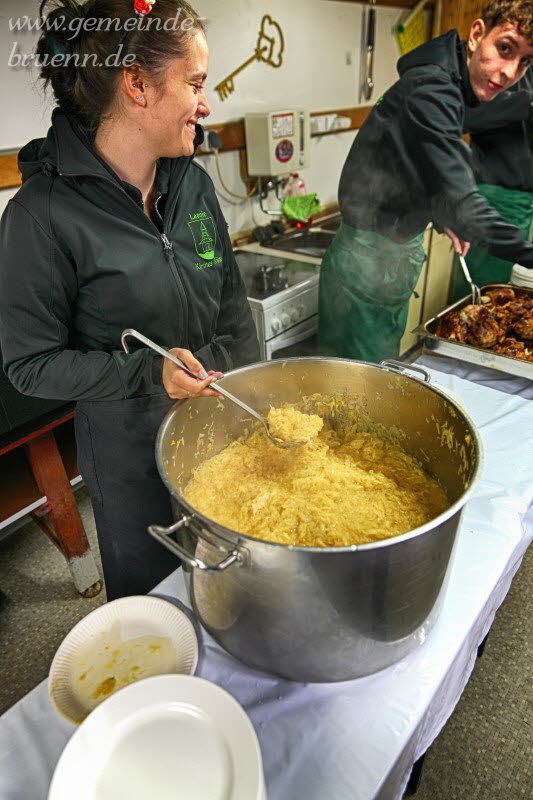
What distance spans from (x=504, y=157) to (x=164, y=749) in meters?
3.51

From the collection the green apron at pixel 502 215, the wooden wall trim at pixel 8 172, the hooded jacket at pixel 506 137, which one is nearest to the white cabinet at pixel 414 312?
the green apron at pixel 502 215

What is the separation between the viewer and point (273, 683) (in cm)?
88

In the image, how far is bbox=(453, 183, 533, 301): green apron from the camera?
328cm

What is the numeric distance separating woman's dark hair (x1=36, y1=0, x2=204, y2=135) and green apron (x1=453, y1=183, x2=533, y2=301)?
2643 millimetres

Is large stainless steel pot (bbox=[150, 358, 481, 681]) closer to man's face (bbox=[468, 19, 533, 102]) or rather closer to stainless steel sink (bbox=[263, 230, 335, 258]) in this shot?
man's face (bbox=[468, 19, 533, 102])

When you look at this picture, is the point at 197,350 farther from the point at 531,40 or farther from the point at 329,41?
the point at 329,41

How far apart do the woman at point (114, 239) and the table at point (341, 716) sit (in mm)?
478

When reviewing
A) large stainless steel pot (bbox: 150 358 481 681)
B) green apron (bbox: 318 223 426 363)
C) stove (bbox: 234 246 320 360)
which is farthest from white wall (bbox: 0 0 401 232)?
large stainless steel pot (bbox: 150 358 481 681)

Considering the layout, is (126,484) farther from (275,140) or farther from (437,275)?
(437,275)

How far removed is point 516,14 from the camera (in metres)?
1.74

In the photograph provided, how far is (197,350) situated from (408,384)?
598 millimetres

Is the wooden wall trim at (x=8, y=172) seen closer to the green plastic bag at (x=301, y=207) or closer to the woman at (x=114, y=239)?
the woman at (x=114, y=239)

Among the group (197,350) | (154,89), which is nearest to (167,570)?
(197,350)

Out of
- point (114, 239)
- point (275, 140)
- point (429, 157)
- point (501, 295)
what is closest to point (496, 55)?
point (429, 157)
